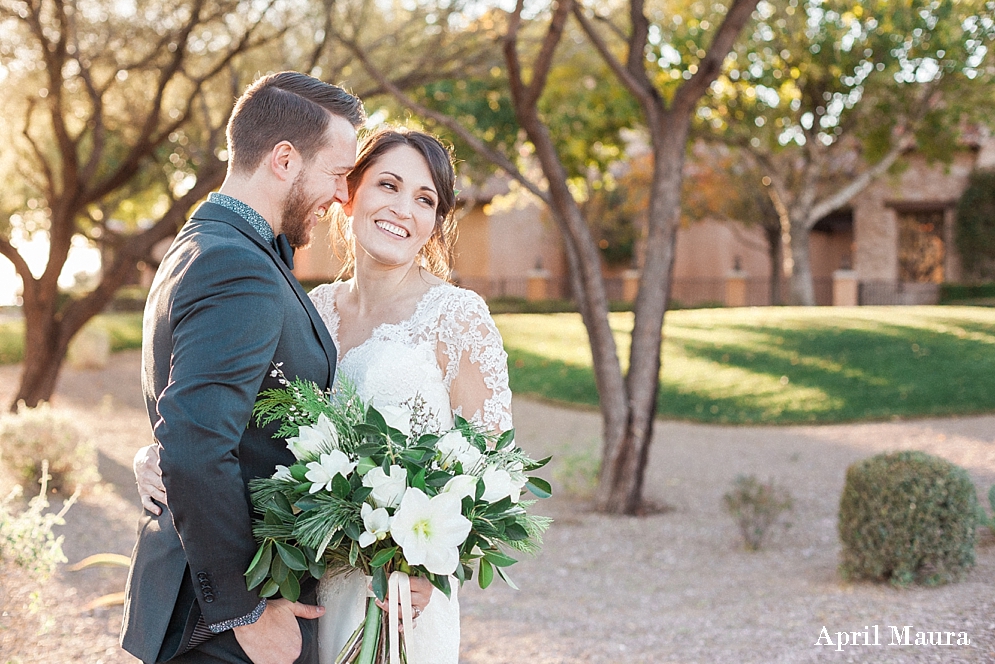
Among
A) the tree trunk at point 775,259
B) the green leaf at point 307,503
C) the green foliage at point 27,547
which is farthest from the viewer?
the tree trunk at point 775,259

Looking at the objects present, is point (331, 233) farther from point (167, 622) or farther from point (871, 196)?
point (871, 196)

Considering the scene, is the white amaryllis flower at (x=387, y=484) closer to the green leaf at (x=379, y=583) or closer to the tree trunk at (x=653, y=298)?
the green leaf at (x=379, y=583)

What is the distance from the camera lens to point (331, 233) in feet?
11.4

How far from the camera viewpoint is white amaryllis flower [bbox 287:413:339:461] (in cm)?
194

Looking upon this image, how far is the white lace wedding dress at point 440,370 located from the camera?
2.64 m

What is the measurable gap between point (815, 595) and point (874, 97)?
16437 mm

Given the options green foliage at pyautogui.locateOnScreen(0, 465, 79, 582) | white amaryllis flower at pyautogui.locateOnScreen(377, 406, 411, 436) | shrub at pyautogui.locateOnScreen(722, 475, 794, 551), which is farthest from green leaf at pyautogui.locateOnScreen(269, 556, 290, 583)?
A: shrub at pyautogui.locateOnScreen(722, 475, 794, 551)

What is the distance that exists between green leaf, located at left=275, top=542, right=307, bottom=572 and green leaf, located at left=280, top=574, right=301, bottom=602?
0.04 meters

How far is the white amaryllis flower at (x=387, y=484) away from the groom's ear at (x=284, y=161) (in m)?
0.80

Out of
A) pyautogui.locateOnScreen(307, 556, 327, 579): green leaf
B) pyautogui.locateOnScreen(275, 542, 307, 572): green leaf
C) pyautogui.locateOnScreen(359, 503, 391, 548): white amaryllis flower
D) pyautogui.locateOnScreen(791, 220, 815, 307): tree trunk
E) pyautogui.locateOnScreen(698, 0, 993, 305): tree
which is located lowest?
pyautogui.locateOnScreen(307, 556, 327, 579): green leaf

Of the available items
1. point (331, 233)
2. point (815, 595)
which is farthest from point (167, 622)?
point (815, 595)

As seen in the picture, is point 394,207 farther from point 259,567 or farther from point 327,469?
point 259,567

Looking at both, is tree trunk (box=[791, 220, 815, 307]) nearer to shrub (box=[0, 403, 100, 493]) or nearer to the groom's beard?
shrub (box=[0, 403, 100, 493])

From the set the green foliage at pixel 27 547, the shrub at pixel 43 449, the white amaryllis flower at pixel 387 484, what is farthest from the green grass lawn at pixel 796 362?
the white amaryllis flower at pixel 387 484
